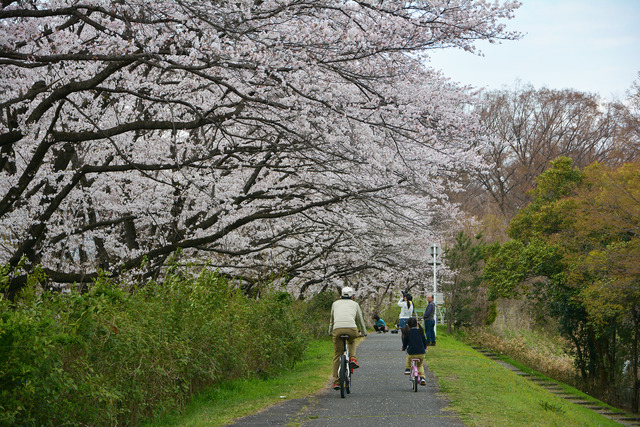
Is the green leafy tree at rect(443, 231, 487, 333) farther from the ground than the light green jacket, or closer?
farther from the ground

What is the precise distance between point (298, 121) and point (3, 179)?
6.31 metres

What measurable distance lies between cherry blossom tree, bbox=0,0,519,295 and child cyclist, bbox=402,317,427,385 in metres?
3.00

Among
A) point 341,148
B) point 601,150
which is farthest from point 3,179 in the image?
point 601,150

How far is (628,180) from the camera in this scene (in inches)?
971

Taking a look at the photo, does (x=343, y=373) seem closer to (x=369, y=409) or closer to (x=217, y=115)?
(x=369, y=409)

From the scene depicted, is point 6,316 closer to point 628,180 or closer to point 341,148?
point 341,148

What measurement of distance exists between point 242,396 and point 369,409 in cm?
233

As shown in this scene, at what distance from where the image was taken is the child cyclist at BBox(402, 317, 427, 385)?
12.0 m

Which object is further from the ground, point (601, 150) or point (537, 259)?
point (601, 150)

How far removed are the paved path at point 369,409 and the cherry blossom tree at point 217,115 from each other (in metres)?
3.76

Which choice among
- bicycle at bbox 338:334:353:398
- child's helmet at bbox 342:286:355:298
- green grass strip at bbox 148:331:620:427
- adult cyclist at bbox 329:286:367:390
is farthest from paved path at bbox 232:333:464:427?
child's helmet at bbox 342:286:355:298

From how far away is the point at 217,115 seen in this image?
12.7 m

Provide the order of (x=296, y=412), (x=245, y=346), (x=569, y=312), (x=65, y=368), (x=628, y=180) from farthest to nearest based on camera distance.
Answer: (x=569, y=312) → (x=628, y=180) → (x=245, y=346) → (x=296, y=412) → (x=65, y=368)

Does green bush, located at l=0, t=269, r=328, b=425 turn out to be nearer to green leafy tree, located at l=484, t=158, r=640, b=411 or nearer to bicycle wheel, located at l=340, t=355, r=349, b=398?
bicycle wheel, located at l=340, t=355, r=349, b=398
